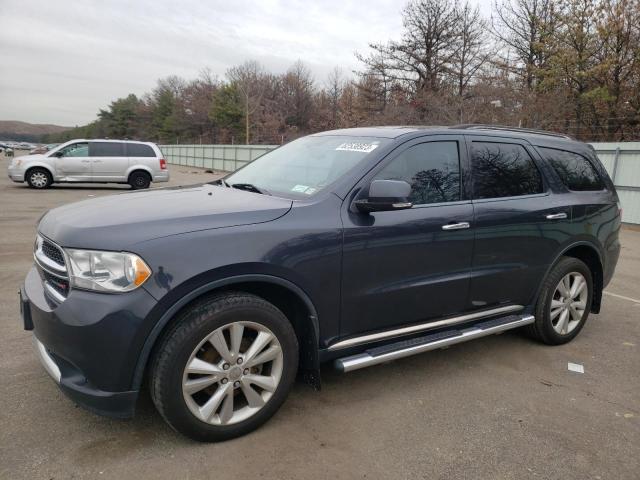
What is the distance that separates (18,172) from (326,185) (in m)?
16.8

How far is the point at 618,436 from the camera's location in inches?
116

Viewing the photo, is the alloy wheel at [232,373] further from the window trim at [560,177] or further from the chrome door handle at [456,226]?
the window trim at [560,177]

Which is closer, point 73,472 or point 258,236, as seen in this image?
point 73,472

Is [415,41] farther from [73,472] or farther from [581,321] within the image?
[73,472]

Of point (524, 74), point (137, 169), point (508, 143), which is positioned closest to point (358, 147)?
point (508, 143)

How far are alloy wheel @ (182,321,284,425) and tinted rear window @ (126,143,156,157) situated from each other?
15.7 meters

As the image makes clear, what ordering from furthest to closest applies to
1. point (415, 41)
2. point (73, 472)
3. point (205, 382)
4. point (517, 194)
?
point (415, 41), point (517, 194), point (205, 382), point (73, 472)

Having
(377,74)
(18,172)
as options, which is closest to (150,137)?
(377,74)

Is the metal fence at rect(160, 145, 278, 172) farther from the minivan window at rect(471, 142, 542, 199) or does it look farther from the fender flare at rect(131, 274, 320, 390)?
the fender flare at rect(131, 274, 320, 390)

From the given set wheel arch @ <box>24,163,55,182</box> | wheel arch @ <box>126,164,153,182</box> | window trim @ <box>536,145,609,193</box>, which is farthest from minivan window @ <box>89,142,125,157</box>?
window trim @ <box>536,145,609,193</box>

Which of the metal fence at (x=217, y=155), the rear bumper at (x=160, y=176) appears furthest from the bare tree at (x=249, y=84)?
the rear bumper at (x=160, y=176)

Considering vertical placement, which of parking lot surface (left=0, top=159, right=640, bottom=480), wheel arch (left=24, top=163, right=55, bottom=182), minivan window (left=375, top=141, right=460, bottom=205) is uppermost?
wheel arch (left=24, top=163, right=55, bottom=182)

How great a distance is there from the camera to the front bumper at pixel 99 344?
7.51 ft

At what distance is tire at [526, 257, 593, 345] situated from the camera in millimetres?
4133
